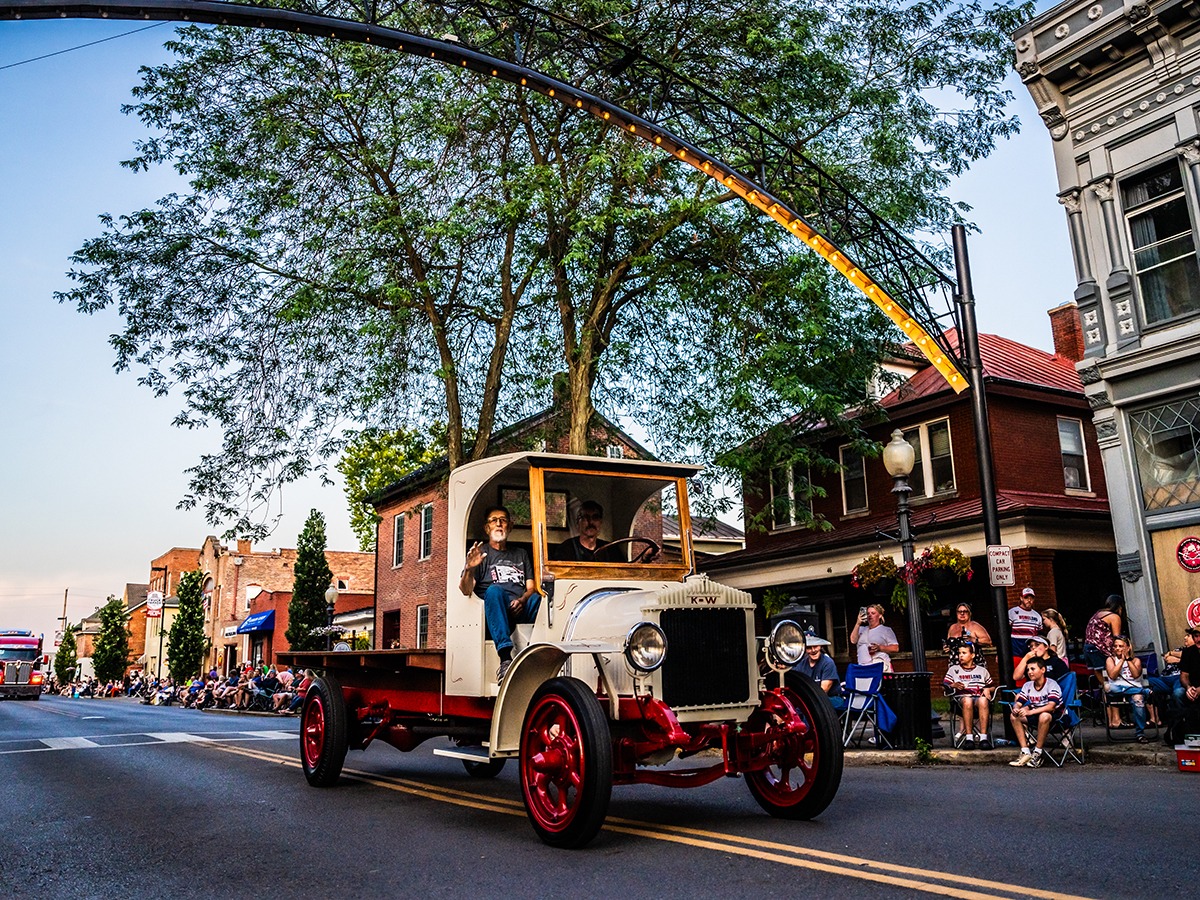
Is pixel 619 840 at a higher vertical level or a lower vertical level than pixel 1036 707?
lower

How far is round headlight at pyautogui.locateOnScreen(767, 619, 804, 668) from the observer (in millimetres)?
6492

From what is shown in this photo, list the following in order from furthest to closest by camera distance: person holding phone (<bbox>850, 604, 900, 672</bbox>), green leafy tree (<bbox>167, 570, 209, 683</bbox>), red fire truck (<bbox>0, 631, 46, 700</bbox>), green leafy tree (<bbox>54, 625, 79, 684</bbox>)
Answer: green leafy tree (<bbox>54, 625, 79, 684</bbox>) < green leafy tree (<bbox>167, 570, 209, 683</bbox>) < red fire truck (<bbox>0, 631, 46, 700</bbox>) < person holding phone (<bbox>850, 604, 900, 672</bbox>)

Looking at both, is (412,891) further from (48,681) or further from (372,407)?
(48,681)

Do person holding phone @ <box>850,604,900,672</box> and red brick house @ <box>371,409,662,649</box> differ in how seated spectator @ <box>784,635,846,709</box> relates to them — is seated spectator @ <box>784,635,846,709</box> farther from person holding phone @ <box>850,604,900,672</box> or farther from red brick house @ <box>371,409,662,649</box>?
red brick house @ <box>371,409,662,649</box>

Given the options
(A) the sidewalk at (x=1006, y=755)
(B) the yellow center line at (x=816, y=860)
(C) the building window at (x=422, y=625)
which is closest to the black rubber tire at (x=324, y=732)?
(B) the yellow center line at (x=816, y=860)

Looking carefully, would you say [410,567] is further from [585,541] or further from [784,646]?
[784,646]

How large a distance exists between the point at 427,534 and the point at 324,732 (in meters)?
24.9

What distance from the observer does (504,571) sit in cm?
746

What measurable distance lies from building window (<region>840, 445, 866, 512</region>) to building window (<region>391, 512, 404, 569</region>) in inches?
657

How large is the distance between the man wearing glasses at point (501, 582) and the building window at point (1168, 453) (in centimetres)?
1082

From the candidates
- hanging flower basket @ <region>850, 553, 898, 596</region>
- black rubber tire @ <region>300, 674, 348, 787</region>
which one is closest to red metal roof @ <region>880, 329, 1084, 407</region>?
hanging flower basket @ <region>850, 553, 898, 596</region>

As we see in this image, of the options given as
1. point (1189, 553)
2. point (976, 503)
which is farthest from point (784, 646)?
point (976, 503)

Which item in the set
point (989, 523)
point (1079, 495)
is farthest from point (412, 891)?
point (1079, 495)

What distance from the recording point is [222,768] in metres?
10.9
